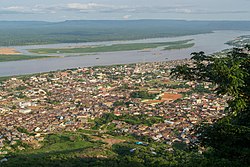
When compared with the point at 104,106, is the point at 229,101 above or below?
above

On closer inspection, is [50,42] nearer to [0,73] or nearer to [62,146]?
[0,73]

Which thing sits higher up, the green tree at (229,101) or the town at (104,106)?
the green tree at (229,101)

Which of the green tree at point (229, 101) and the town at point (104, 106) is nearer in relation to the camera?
the green tree at point (229, 101)

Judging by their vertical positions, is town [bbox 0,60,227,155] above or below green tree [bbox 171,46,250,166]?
below

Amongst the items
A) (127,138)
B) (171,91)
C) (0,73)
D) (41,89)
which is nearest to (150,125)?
(127,138)

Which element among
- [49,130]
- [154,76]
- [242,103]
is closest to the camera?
[242,103]

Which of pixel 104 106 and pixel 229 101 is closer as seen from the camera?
pixel 229 101

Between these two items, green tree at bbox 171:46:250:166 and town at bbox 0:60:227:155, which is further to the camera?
town at bbox 0:60:227:155

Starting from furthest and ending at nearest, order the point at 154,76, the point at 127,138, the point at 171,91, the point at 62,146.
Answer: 1. the point at 154,76
2. the point at 171,91
3. the point at 127,138
4. the point at 62,146
